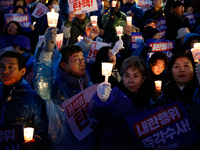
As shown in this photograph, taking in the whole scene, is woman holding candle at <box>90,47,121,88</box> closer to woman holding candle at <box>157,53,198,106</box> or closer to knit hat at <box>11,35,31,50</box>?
woman holding candle at <box>157,53,198,106</box>

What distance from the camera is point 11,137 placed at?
91.1 inches

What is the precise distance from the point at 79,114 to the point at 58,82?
1.64 ft

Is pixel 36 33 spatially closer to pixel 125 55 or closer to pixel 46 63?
pixel 125 55

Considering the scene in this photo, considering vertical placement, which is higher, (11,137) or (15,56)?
(15,56)

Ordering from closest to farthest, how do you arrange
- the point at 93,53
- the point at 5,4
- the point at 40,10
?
the point at 93,53
the point at 40,10
the point at 5,4

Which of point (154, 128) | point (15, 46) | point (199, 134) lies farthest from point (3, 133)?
point (15, 46)

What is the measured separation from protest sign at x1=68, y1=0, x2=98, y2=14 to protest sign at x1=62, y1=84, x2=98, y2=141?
3113 millimetres

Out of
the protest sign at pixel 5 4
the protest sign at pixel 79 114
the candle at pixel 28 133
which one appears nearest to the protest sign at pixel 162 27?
the protest sign at pixel 79 114

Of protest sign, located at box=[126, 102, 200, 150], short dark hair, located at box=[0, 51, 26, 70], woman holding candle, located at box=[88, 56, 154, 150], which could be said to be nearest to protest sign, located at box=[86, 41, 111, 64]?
short dark hair, located at box=[0, 51, 26, 70]

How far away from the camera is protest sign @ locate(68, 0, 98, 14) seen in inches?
202

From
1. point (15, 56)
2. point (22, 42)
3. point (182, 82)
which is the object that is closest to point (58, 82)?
point (15, 56)

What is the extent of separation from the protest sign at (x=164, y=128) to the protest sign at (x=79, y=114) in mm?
654

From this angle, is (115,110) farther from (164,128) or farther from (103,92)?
(164,128)

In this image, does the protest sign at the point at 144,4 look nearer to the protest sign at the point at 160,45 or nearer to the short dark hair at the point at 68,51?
the protest sign at the point at 160,45
